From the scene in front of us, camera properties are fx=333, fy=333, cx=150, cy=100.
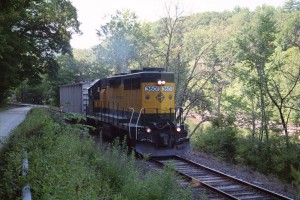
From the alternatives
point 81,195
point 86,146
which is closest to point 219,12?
point 86,146

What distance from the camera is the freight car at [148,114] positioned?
40.8ft

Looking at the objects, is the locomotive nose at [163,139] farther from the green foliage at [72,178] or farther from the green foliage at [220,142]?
the green foliage at [220,142]

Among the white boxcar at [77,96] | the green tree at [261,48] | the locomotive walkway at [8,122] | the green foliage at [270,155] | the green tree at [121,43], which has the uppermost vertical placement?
the green tree at [121,43]

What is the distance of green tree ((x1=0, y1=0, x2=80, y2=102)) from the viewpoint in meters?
24.5

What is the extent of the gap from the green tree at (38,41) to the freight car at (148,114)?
38.6 feet

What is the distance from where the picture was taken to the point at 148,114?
13328 mm

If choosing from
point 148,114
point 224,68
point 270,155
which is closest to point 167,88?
point 148,114

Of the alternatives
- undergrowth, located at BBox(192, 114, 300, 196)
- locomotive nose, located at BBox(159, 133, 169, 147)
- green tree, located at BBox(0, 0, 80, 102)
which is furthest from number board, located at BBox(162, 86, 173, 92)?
green tree, located at BBox(0, 0, 80, 102)

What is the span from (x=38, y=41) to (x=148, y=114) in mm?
20607

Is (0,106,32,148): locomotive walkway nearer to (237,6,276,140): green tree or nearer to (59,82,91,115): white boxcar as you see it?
(59,82,91,115): white boxcar

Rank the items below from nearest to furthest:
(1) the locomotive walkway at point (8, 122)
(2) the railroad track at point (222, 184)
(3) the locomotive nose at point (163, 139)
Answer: (2) the railroad track at point (222, 184) < (3) the locomotive nose at point (163, 139) < (1) the locomotive walkway at point (8, 122)

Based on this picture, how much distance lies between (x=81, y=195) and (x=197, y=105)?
69.7 ft

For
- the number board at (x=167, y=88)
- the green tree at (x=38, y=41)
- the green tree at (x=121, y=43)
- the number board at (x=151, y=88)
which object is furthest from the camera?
the green tree at (x=121, y=43)

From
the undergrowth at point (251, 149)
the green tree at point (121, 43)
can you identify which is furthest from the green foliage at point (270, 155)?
the green tree at point (121, 43)
